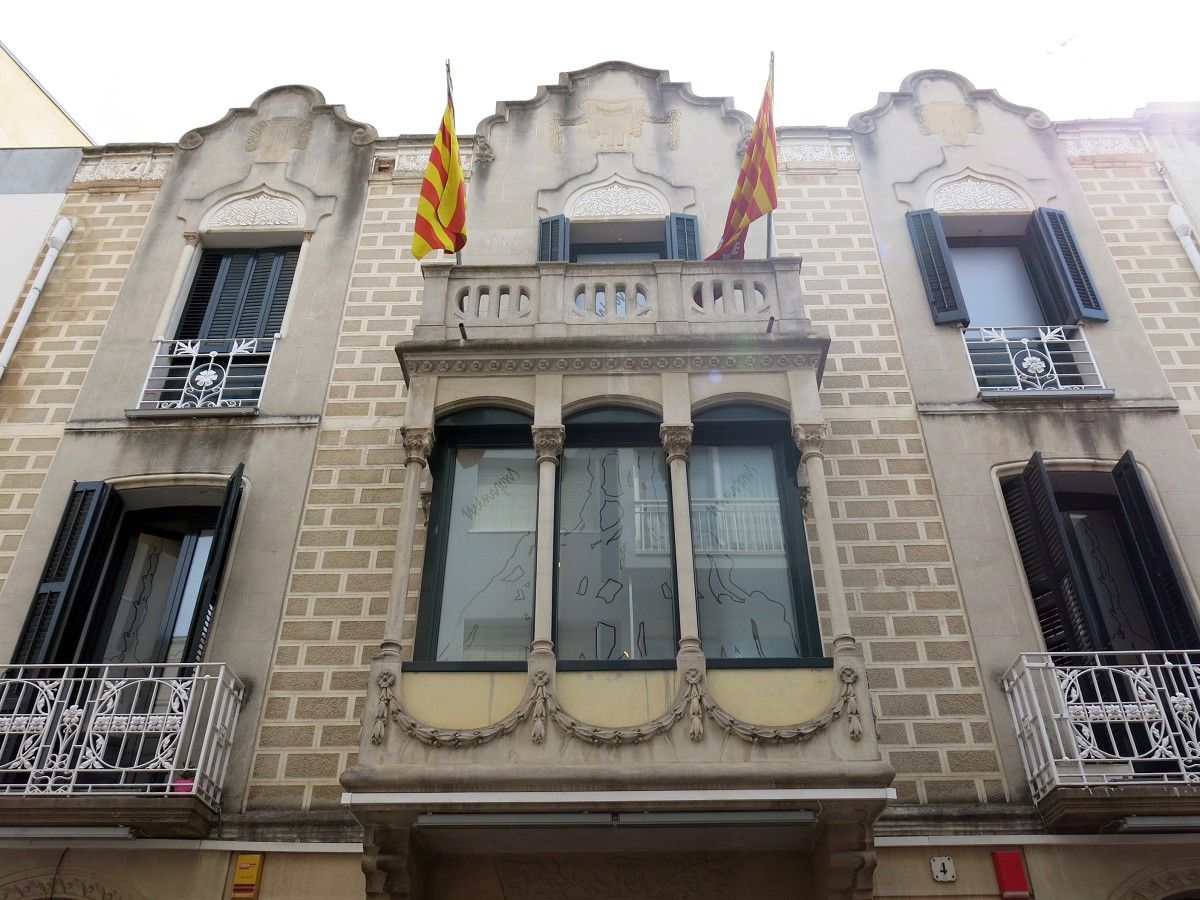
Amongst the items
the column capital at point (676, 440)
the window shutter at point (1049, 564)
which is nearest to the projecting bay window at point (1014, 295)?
the window shutter at point (1049, 564)

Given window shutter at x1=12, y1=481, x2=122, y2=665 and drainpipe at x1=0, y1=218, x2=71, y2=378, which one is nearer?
window shutter at x1=12, y1=481, x2=122, y2=665

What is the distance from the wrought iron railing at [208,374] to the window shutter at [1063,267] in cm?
1024

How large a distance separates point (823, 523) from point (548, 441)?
286 centimetres

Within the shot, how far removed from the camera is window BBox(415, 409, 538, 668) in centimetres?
951

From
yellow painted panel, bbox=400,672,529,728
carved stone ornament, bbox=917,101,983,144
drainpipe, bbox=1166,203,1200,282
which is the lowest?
yellow painted panel, bbox=400,672,529,728

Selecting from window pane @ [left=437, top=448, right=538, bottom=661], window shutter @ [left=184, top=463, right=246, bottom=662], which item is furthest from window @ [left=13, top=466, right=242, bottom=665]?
window pane @ [left=437, top=448, right=538, bottom=661]

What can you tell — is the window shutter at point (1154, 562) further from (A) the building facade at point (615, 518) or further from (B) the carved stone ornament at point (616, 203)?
(B) the carved stone ornament at point (616, 203)

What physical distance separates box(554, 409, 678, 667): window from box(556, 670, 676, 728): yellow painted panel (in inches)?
5.4

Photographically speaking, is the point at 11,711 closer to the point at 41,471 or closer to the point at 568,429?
the point at 41,471

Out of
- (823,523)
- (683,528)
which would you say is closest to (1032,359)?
(823,523)

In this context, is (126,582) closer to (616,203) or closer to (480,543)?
(480,543)

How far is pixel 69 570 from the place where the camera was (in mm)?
10617

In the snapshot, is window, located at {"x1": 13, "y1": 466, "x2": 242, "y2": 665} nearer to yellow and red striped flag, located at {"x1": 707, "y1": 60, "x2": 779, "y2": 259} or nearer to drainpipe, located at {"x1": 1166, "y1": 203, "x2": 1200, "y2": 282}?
yellow and red striped flag, located at {"x1": 707, "y1": 60, "x2": 779, "y2": 259}

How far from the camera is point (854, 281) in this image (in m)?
13.2
